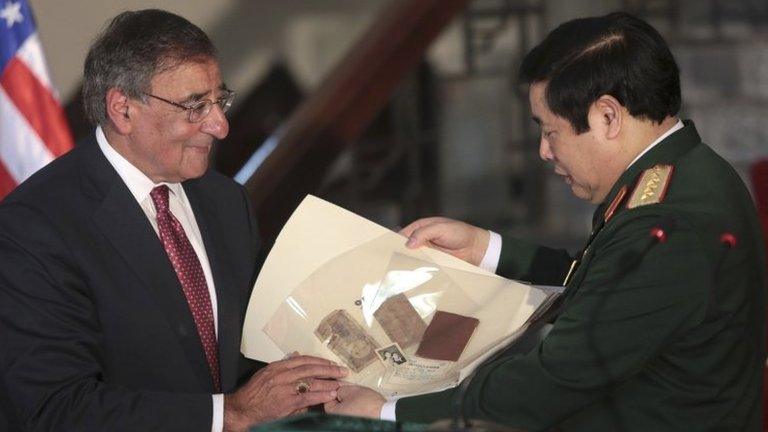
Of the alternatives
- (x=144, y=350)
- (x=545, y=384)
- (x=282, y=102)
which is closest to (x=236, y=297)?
(x=144, y=350)

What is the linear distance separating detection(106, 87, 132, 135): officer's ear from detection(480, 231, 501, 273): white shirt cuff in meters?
0.70

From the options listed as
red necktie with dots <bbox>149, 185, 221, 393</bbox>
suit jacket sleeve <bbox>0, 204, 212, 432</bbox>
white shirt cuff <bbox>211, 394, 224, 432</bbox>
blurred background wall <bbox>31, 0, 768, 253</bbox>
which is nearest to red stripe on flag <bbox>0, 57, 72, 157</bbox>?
red necktie with dots <bbox>149, 185, 221, 393</bbox>

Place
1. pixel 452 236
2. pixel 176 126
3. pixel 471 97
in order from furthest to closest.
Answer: pixel 471 97 < pixel 452 236 < pixel 176 126

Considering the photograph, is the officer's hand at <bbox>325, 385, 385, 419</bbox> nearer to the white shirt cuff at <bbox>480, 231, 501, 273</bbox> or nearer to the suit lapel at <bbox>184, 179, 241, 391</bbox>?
the suit lapel at <bbox>184, 179, 241, 391</bbox>

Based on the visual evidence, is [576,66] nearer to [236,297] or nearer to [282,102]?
[236,297]

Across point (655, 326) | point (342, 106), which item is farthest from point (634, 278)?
point (342, 106)

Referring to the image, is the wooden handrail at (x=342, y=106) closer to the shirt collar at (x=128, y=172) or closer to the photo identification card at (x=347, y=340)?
the shirt collar at (x=128, y=172)

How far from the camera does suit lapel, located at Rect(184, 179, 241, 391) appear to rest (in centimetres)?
219

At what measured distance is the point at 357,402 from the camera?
199 cm

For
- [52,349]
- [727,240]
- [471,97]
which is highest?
[727,240]

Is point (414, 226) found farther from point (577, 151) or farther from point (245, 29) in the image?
point (245, 29)

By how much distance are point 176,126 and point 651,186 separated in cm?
76

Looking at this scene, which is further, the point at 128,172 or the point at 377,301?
the point at 128,172

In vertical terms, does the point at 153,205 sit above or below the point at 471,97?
above
